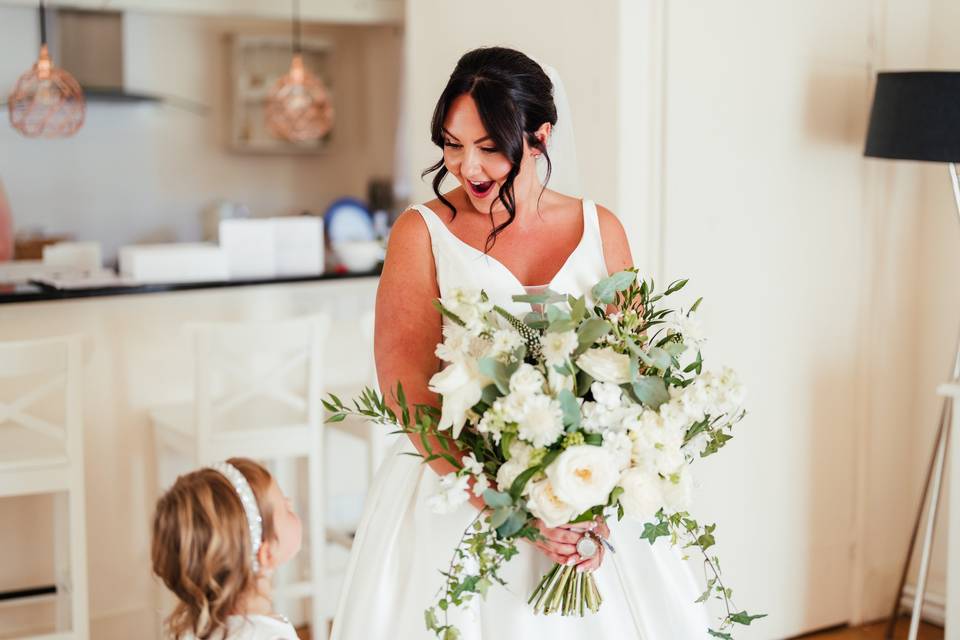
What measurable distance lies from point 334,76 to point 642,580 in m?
5.80

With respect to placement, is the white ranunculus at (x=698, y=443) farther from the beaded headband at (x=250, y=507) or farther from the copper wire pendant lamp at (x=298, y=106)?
the copper wire pendant lamp at (x=298, y=106)

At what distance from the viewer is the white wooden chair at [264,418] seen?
3176 mm

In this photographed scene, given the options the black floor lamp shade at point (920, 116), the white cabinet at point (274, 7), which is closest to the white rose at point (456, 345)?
the black floor lamp shade at point (920, 116)

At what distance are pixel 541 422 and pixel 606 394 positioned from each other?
0.12m

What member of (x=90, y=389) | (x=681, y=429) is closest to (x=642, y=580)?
(x=681, y=429)

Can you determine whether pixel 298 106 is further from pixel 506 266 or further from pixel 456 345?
pixel 456 345

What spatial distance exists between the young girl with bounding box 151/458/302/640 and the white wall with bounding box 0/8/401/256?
513 cm

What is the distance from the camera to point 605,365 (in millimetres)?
1711

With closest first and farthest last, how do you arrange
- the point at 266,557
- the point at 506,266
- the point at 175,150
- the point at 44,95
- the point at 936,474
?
1. the point at 266,557
2. the point at 506,266
3. the point at 936,474
4. the point at 44,95
5. the point at 175,150

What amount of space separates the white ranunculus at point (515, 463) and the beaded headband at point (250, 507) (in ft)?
1.62

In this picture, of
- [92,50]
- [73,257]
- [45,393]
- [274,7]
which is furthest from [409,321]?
[92,50]

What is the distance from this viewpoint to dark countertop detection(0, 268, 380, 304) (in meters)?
3.46

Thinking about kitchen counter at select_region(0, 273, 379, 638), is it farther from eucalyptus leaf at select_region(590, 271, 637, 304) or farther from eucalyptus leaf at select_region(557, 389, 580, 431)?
eucalyptus leaf at select_region(557, 389, 580, 431)

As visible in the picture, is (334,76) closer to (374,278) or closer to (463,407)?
(374,278)
